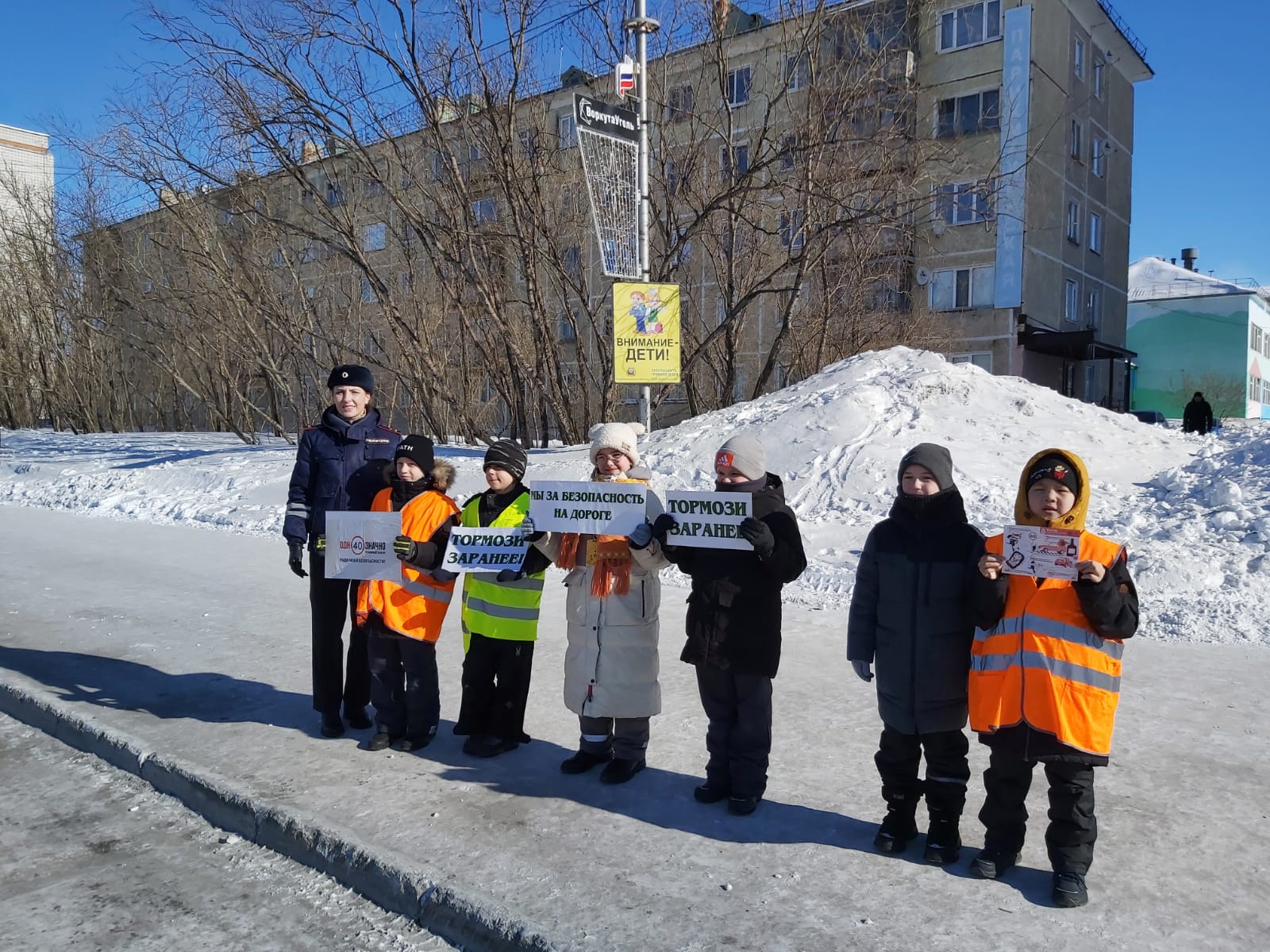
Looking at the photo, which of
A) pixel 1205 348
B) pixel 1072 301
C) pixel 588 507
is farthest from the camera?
pixel 1205 348

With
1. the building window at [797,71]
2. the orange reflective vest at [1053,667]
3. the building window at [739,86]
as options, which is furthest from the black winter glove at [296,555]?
the building window at [739,86]

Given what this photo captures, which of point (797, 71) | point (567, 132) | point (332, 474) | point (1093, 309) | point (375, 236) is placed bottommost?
point (332, 474)

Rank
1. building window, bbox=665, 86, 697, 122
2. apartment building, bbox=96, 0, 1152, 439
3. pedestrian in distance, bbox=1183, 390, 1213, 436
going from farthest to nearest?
pedestrian in distance, bbox=1183, 390, 1213, 436, building window, bbox=665, 86, 697, 122, apartment building, bbox=96, 0, 1152, 439

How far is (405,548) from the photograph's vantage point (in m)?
4.49

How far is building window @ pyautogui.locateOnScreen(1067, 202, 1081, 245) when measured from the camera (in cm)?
3497

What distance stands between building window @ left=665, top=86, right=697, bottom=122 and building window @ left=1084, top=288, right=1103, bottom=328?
2461cm

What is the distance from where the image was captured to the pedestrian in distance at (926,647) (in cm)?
353

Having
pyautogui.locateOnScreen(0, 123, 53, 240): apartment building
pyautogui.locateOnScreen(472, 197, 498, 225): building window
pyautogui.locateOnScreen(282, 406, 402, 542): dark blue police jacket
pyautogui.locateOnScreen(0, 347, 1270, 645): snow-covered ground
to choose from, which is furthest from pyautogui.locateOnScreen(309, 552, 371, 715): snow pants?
pyautogui.locateOnScreen(0, 123, 53, 240): apartment building

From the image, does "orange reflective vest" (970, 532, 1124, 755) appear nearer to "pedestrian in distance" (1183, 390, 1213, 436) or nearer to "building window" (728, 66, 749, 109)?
"building window" (728, 66, 749, 109)

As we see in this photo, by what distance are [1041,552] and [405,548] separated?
9.20 feet

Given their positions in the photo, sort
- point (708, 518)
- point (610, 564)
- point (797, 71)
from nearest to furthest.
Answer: point (708, 518) < point (610, 564) < point (797, 71)

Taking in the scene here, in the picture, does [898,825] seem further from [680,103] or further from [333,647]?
[680,103]

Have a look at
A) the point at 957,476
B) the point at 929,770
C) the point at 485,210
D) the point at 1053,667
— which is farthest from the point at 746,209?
the point at 1053,667

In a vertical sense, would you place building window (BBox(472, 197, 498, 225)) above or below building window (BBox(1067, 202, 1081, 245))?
below
